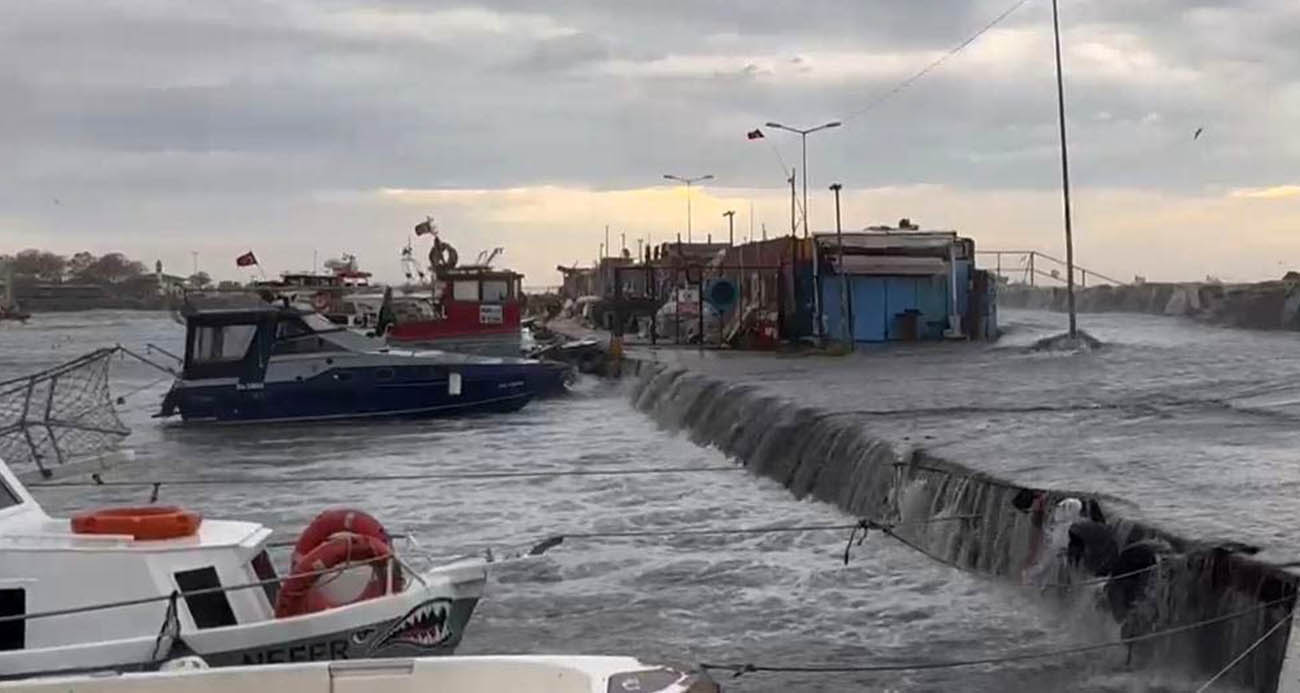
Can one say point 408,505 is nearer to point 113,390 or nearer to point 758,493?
point 758,493

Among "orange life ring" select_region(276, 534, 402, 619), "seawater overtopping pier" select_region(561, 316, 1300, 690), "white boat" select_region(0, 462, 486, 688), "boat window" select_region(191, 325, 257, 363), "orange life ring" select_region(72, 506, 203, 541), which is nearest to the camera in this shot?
"white boat" select_region(0, 462, 486, 688)

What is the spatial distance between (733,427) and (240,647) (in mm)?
16133

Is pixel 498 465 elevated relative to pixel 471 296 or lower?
lower

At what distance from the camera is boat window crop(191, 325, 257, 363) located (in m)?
32.1

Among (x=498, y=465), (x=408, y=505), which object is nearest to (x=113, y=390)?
(x=498, y=465)

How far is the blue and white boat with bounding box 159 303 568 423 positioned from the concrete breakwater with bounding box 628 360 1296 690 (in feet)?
32.8

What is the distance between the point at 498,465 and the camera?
2483cm

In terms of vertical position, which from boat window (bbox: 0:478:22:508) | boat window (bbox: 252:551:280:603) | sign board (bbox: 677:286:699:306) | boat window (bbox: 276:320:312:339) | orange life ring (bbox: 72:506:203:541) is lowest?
boat window (bbox: 252:551:280:603)

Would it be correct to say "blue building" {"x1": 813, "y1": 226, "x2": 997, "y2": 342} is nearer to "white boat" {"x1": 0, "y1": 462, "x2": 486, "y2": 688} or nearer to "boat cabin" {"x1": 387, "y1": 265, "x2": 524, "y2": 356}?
"boat cabin" {"x1": 387, "y1": 265, "x2": 524, "y2": 356}

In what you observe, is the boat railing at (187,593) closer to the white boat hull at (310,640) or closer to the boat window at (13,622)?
the boat window at (13,622)

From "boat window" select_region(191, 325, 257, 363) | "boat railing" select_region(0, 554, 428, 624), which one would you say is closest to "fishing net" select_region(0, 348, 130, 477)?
"boat railing" select_region(0, 554, 428, 624)

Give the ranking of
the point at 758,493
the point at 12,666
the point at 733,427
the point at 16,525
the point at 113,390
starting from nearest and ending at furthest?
the point at 12,666 → the point at 16,525 → the point at 758,493 → the point at 733,427 → the point at 113,390

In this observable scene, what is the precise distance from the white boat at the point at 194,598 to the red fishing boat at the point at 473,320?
2977 centimetres

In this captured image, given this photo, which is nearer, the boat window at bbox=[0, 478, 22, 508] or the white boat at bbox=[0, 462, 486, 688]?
the white boat at bbox=[0, 462, 486, 688]
